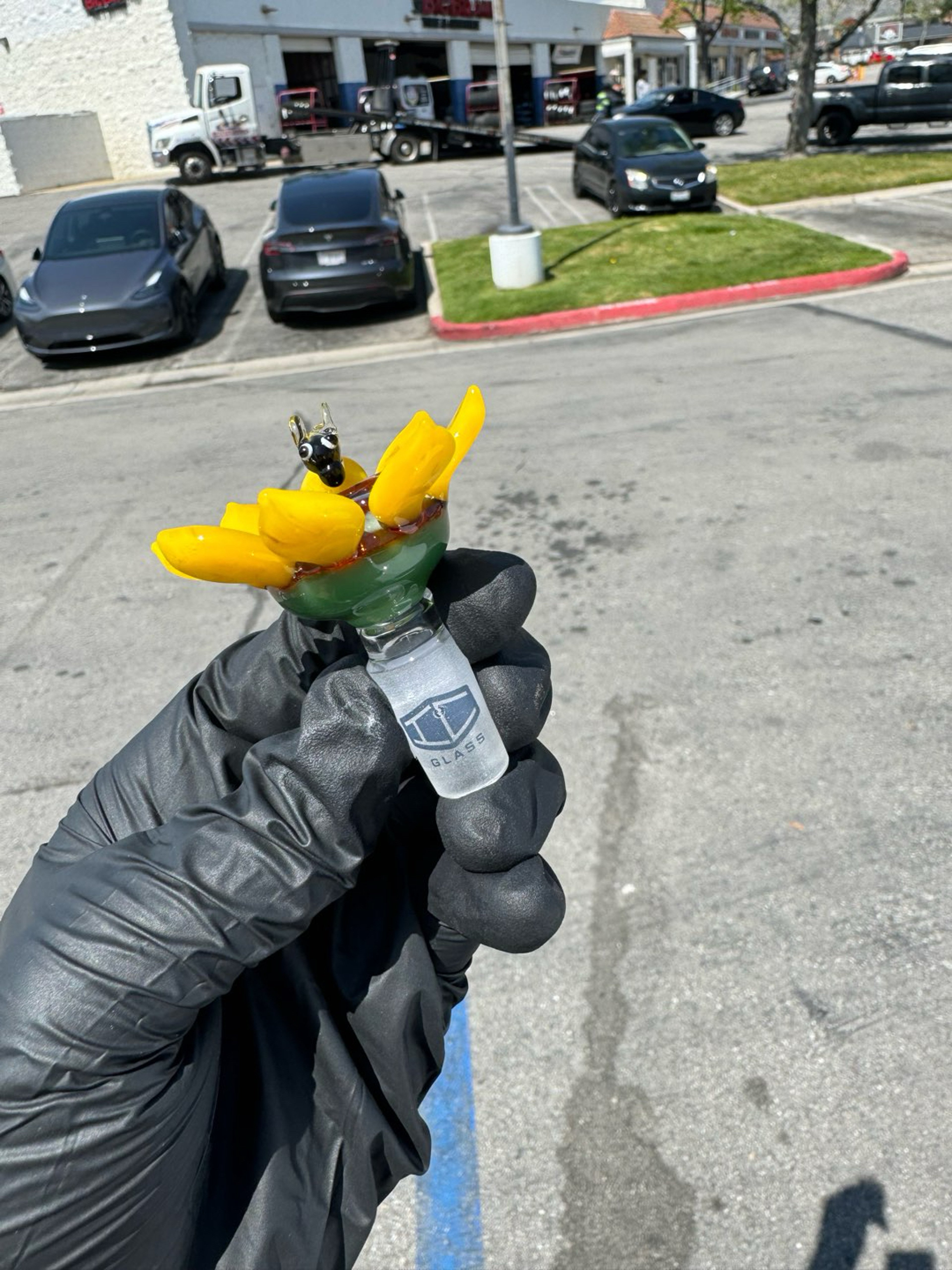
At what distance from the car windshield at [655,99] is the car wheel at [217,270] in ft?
60.8

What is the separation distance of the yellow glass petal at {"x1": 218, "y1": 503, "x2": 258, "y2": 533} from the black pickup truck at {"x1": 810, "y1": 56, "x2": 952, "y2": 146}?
22.7 m

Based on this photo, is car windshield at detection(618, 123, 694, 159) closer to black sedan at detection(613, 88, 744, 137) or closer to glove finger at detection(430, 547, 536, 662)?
black sedan at detection(613, 88, 744, 137)

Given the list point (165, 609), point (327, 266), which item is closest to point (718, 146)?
point (327, 266)

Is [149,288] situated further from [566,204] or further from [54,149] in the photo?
[54,149]

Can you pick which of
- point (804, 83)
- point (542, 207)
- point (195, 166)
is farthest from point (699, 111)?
point (195, 166)

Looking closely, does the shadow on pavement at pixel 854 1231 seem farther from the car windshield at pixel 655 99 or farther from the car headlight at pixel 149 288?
the car windshield at pixel 655 99

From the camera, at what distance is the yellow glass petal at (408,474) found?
0.98 m

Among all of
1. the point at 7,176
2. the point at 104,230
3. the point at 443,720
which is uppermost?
the point at 7,176

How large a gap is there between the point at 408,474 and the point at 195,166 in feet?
88.8

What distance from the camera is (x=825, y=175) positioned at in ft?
A: 56.1

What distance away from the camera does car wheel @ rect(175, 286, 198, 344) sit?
10.8 metres

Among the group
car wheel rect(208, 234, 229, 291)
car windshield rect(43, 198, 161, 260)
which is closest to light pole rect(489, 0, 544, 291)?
car windshield rect(43, 198, 161, 260)

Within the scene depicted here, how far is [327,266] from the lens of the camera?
1064 centimetres

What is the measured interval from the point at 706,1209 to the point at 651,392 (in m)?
6.36
